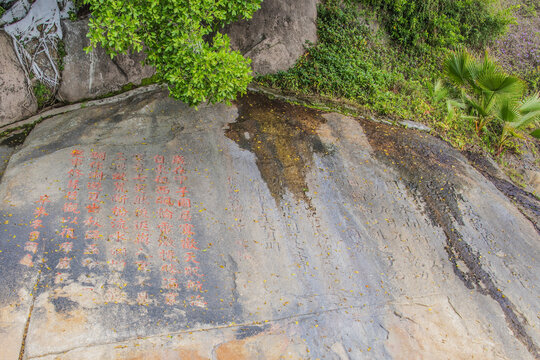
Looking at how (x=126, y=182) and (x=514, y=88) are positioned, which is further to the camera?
(x=514, y=88)

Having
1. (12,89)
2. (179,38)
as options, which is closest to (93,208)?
(179,38)

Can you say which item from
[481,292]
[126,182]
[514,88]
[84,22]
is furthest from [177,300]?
[514,88]

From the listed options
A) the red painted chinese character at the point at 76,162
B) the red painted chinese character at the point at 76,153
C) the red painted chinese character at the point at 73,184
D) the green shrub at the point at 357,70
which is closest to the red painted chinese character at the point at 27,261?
the red painted chinese character at the point at 73,184

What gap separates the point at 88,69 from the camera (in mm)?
8539

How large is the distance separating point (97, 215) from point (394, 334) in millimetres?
4928

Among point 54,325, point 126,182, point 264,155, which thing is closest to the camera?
point 54,325

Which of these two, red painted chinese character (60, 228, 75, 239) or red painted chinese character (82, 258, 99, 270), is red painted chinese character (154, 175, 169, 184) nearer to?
red painted chinese character (60, 228, 75, 239)

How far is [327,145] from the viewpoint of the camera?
8.14 metres

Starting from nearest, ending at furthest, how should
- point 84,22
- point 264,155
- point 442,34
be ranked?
point 264,155 → point 84,22 → point 442,34

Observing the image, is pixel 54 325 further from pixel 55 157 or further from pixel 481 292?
pixel 481 292

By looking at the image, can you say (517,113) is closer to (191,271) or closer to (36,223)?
(191,271)

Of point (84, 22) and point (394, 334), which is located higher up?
point (84, 22)

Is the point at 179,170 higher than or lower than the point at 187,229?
higher

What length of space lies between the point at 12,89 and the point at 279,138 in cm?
562
